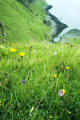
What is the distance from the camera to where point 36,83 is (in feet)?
6.92

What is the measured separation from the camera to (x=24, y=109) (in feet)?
5.86

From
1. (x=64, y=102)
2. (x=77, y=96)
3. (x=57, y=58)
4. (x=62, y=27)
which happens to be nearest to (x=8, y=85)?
(x=64, y=102)

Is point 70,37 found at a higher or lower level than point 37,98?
higher

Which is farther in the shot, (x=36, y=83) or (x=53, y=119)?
(x=36, y=83)

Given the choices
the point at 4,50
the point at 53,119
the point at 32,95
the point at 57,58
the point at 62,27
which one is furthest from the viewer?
the point at 62,27

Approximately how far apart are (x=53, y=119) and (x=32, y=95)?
40cm

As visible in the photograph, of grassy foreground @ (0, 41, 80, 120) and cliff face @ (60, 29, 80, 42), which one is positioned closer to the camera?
grassy foreground @ (0, 41, 80, 120)

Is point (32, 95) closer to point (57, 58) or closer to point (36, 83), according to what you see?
point (36, 83)

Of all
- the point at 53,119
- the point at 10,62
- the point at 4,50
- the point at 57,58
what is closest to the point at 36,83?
the point at 53,119

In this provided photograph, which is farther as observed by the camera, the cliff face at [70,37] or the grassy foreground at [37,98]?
the cliff face at [70,37]

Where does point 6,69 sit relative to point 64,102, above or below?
above

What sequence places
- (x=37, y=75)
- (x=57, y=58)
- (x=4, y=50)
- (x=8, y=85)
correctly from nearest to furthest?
(x=8, y=85) < (x=37, y=75) < (x=57, y=58) < (x=4, y=50)

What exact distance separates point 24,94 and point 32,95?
0.35 feet

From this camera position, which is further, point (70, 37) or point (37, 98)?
point (70, 37)
